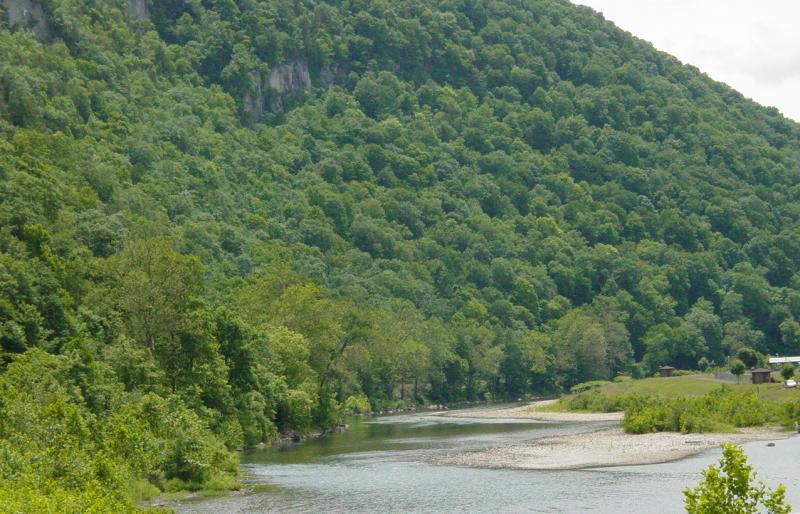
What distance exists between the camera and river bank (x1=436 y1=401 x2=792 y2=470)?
81188 mm

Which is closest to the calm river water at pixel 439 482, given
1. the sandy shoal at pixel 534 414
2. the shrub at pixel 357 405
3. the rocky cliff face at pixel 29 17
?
the sandy shoal at pixel 534 414

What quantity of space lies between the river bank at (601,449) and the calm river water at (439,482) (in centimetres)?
264

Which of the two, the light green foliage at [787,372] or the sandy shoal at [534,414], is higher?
the light green foliage at [787,372]

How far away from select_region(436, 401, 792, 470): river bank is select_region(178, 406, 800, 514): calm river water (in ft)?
8.68

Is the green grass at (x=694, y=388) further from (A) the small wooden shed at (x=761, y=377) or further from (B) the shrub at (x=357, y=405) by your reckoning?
(B) the shrub at (x=357, y=405)

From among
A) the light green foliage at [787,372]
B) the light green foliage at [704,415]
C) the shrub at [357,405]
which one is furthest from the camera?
the shrub at [357,405]

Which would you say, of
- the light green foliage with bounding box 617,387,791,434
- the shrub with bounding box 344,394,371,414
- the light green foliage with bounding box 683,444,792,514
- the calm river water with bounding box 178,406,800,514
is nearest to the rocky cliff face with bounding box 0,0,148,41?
the shrub with bounding box 344,394,371,414

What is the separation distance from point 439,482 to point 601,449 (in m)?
23.0

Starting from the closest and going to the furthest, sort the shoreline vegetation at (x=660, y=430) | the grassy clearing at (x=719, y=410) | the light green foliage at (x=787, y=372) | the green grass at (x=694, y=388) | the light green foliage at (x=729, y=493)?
the light green foliage at (x=729, y=493), the shoreline vegetation at (x=660, y=430), the grassy clearing at (x=719, y=410), the green grass at (x=694, y=388), the light green foliage at (x=787, y=372)

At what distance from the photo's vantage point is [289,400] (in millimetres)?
104562

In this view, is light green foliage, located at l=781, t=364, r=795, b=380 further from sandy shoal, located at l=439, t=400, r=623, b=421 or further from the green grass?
sandy shoal, located at l=439, t=400, r=623, b=421

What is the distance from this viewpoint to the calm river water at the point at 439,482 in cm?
6078

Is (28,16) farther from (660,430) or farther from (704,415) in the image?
(704,415)

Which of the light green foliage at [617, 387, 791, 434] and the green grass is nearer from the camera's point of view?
the light green foliage at [617, 387, 791, 434]
